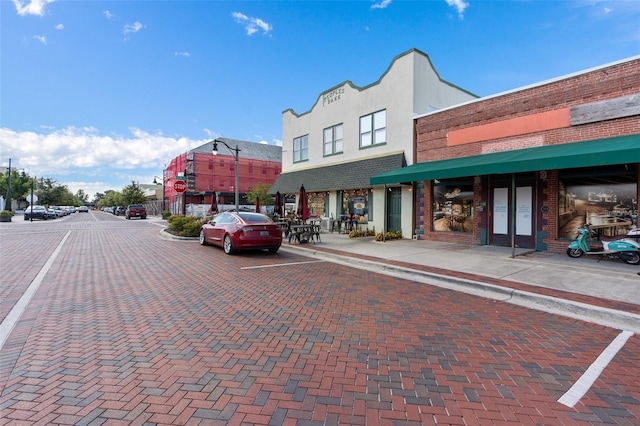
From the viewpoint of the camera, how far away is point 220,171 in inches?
1896

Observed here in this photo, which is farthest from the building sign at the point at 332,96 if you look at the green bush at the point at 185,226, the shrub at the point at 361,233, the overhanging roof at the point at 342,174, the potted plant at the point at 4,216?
the potted plant at the point at 4,216

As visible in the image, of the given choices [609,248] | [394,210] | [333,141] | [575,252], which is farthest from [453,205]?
[333,141]

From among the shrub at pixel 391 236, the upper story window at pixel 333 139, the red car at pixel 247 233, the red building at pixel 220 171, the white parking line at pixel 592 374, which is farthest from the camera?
the red building at pixel 220 171

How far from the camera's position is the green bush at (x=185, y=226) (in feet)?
52.7

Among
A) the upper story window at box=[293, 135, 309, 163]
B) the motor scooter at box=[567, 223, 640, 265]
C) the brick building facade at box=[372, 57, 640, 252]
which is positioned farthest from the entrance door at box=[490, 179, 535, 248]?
the upper story window at box=[293, 135, 309, 163]

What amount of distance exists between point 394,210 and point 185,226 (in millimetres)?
10353

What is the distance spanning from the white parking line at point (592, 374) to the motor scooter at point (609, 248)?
5.45 m

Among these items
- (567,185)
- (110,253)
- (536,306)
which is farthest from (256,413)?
(567,185)

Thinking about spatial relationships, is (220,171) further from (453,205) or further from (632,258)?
(632,258)

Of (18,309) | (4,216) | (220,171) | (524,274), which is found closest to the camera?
(18,309)

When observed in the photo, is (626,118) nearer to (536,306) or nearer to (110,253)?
(536,306)

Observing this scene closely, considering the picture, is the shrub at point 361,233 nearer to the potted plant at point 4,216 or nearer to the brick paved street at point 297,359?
the brick paved street at point 297,359

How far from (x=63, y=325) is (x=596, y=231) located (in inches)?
503

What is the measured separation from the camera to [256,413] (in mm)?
2654
